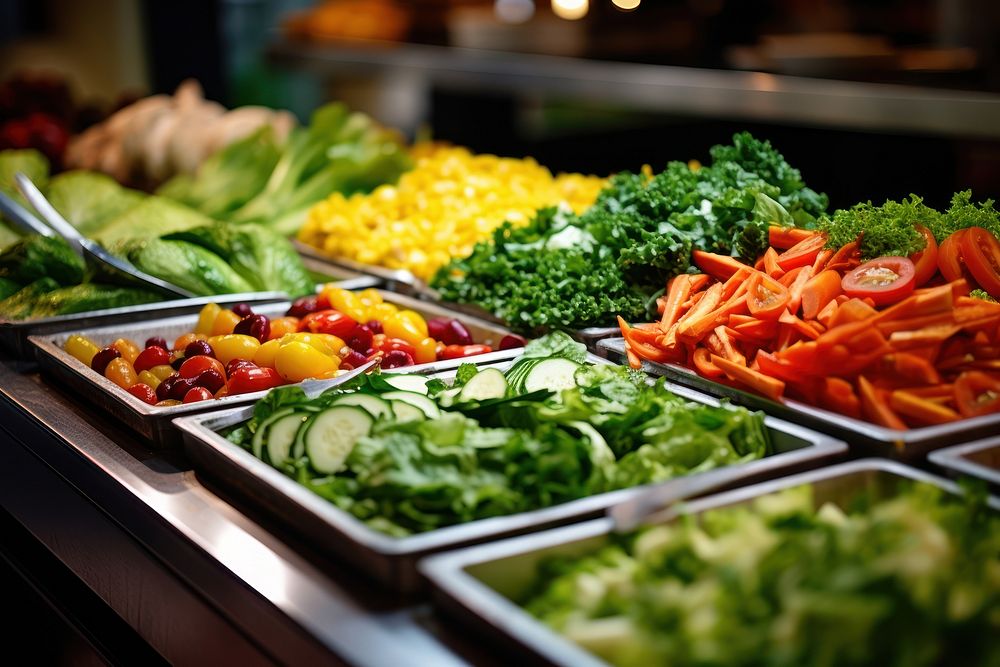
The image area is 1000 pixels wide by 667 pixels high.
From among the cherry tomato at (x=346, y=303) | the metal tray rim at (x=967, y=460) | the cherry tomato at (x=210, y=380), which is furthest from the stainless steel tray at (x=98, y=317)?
the metal tray rim at (x=967, y=460)

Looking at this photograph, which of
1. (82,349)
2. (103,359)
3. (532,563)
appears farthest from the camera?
(82,349)

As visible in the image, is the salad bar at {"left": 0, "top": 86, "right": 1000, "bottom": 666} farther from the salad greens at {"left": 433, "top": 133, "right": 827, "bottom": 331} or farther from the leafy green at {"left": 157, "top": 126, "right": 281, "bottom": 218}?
the leafy green at {"left": 157, "top": 126, "right": 281, "bottom": 218}

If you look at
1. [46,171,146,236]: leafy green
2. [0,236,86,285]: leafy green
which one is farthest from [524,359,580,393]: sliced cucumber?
[46,171,146,236]: leafy green

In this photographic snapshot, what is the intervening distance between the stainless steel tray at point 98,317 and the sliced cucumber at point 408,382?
110 cm

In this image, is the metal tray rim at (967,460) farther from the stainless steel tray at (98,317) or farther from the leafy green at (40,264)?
the leafy green at (40,264)

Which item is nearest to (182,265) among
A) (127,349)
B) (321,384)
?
(127,349)

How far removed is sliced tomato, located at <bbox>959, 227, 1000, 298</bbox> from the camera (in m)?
2.21

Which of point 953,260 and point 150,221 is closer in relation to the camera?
point 953,260

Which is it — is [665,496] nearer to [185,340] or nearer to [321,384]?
[321,384]

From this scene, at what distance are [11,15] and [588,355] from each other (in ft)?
27.1

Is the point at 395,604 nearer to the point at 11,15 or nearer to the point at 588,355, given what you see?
the point at 588,355

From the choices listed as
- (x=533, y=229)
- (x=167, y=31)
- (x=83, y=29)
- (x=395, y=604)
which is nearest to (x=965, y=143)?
(x=533, y=229)

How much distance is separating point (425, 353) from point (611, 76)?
2.71 m

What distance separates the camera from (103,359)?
8.54 feet
